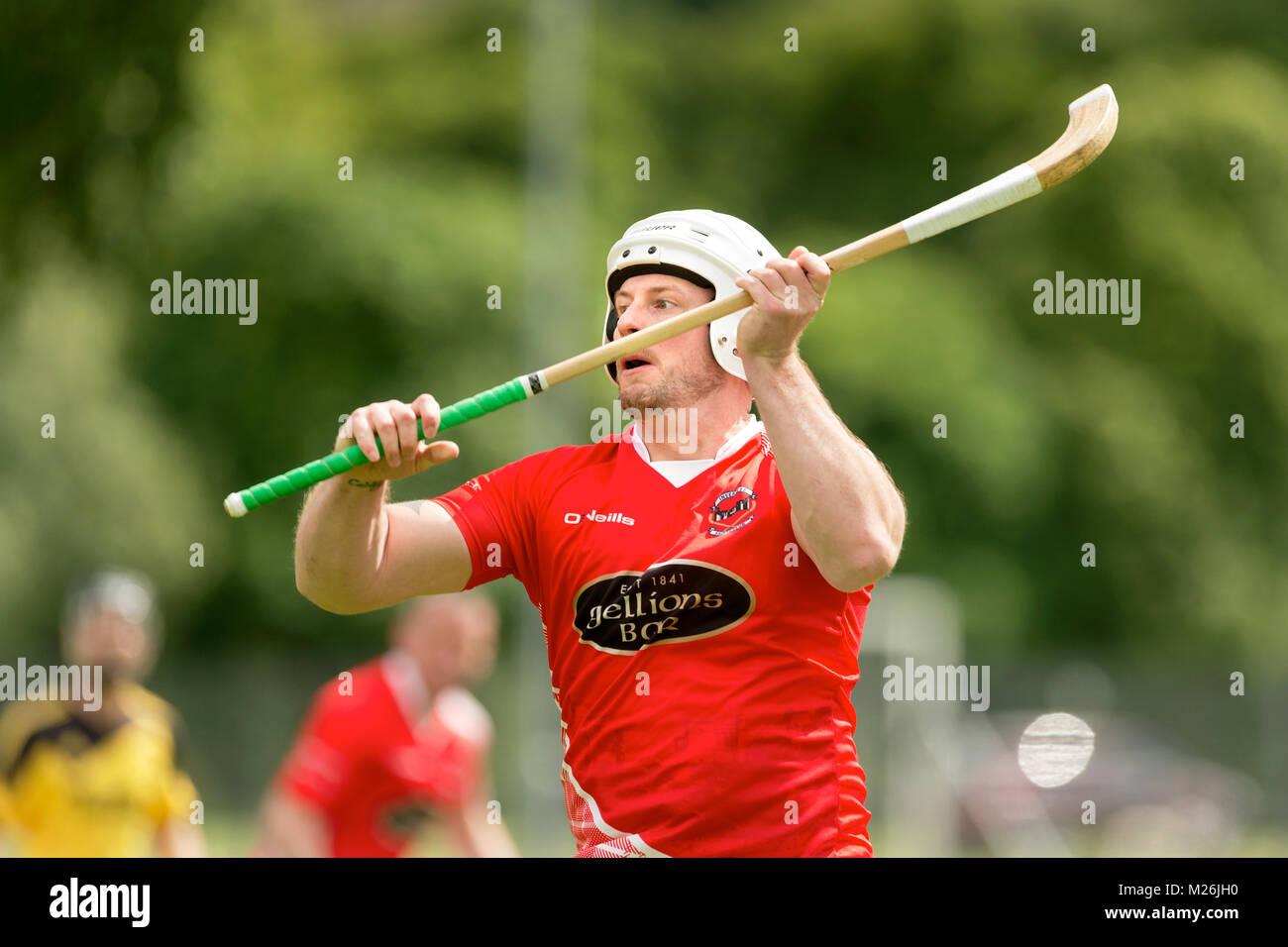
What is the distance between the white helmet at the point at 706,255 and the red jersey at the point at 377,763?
3857mm

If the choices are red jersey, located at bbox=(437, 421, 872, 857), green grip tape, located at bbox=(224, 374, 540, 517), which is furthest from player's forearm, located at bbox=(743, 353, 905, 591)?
green grip tape, located at bbox=(224, 374, 540, 517)

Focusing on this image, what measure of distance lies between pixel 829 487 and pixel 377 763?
447cm

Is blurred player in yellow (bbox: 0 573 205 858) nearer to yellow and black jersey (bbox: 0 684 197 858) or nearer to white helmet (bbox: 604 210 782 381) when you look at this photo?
yellow and black jersey (bbox: 0 684 197 858)

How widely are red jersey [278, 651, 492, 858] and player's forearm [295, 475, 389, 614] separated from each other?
3600mm

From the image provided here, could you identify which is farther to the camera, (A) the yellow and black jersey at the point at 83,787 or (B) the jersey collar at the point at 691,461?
(A) the yellow and black jersey at the point at 83,787

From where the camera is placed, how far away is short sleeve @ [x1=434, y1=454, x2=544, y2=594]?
167 inches

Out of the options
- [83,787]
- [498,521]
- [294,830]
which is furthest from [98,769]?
[498,521]

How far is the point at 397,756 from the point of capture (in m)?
7.70

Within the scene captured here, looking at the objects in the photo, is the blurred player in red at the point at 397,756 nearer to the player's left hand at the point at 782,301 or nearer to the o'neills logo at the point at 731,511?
the o'neills logo at the point at 731,511

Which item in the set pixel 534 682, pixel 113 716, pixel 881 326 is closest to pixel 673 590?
pixel 113 716

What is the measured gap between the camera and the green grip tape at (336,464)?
3.88 m

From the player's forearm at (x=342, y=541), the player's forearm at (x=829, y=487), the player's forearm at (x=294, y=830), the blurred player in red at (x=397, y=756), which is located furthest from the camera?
the blurred player in red at (x=397, y=756)

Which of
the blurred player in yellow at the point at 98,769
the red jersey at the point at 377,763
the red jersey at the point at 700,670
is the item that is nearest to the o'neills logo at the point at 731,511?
the red jersey at the point at 700,670
